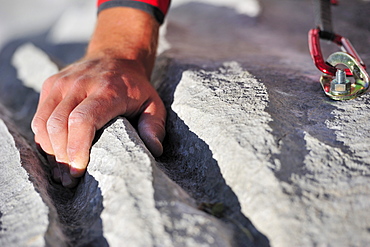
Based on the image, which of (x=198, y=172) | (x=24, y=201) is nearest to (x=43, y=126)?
(x=24, y=201)

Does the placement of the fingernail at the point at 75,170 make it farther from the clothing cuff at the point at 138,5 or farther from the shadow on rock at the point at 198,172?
the clothing cuff at the point at 138,5

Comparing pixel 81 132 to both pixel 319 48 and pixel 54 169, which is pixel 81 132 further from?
pixel 319 48

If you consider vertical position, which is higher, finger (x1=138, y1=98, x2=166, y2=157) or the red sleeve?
the red sleeve

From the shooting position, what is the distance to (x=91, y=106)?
972 mm

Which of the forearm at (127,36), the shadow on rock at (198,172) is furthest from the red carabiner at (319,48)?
the forearm at (127,36)

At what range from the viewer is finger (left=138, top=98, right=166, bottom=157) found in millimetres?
997

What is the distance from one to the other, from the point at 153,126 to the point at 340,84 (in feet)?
1.71

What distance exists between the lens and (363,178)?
2.39ft

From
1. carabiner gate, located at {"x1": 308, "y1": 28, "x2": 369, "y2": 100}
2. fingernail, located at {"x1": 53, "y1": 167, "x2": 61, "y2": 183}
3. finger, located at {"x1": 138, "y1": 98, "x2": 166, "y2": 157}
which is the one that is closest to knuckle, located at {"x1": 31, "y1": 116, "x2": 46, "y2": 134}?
fingernail, located at {"x1": 53, "y1": 167, "x2": 61, "y2": 183}

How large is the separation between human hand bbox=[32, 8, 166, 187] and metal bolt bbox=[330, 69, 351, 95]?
490mm

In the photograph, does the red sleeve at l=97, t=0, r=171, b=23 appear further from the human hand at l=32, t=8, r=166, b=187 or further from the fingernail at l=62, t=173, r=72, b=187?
the fingernail at l=62, t=173, r=72, b=187

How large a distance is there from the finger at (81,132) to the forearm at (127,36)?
0.36 meters

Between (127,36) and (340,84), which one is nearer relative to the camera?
(340,84)

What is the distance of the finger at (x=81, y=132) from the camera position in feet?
3.07
